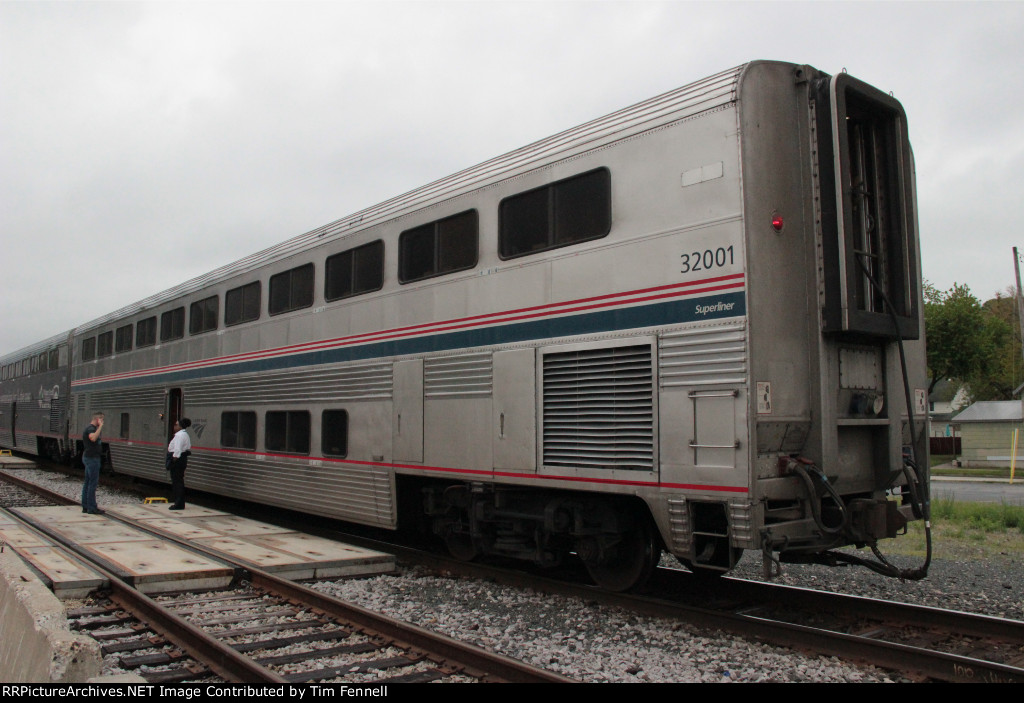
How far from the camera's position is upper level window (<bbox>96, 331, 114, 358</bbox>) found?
728 inches

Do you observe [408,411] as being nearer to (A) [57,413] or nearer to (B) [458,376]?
(B) [458,376]

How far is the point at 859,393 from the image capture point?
638 centimetres

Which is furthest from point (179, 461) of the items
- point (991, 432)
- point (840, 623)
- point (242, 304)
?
point (991, 432)

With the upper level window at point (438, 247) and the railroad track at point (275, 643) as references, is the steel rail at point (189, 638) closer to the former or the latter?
the railroad track at point (275, 643)

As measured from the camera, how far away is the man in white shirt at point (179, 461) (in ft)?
41.3

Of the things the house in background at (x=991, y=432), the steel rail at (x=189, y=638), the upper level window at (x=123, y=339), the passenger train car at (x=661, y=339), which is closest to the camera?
the steel rail at (x=189, y=638)

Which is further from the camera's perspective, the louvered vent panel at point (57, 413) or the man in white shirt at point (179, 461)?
the louvered vent panel at point (57, 413)

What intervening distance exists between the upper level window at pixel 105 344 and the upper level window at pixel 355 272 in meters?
10.7

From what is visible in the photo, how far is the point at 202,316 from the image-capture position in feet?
45.1

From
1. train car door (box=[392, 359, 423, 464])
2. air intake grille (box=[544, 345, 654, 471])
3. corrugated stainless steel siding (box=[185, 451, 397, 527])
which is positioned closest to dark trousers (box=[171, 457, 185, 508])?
corrugated stainless steel siding (box=[185, 451, 397, 527])

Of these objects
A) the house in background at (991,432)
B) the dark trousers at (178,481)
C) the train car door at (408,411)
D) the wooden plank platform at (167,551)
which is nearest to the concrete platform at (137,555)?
the wooden plank platform at (167,551)

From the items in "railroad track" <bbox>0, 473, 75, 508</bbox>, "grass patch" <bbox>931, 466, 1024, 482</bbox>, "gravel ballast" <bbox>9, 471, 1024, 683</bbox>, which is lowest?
"grass patch" <bbox>931, 466, 1024, 482</bbox>

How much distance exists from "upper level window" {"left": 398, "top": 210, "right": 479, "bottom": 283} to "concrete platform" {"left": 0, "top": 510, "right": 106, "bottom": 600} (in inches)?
169

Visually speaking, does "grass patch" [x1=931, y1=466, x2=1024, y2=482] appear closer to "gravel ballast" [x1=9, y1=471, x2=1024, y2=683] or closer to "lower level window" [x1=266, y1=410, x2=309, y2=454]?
"gravel ballast" [x1=9, y1=471, x2=1024, y2=683]
